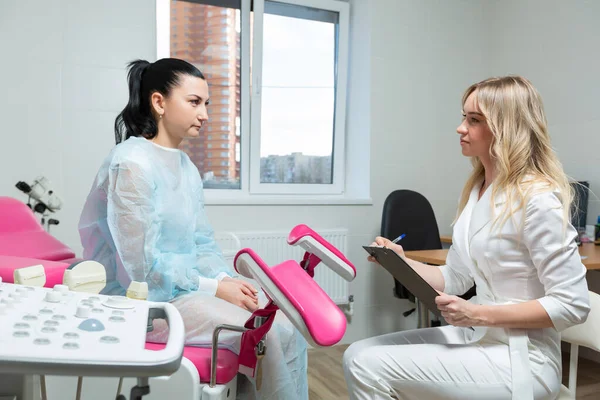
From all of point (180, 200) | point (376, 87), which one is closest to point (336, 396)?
point (180, 200)

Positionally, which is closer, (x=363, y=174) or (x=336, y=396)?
(x=336, y=396)

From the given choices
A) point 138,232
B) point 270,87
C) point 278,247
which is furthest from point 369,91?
point 138,232

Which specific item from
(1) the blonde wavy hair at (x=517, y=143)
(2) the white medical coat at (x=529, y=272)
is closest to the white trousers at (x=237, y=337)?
(2) the white medical coat at (x=529, y=272)

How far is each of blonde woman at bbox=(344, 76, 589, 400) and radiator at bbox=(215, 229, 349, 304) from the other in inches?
61.6

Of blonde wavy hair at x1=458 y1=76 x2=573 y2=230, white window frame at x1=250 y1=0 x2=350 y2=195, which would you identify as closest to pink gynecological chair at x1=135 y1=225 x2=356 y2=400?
blonde wavy hair at x1=458 y1=76 x2=573 y2=230

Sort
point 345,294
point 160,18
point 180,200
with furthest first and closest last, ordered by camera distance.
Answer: point 345,294 < point 160,18 < point 180,200

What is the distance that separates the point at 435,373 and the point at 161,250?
2.73 feet

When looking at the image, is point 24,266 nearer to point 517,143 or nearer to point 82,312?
point 82,312

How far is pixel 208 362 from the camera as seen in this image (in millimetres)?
1291

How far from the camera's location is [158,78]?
5.45 feet

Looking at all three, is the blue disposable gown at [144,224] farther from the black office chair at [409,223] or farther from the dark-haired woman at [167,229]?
the black office chair at [409,223]

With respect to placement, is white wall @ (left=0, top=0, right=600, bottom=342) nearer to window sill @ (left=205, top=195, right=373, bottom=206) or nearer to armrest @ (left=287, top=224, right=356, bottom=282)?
window sill @ (left=205, top=195, right=373, bottom=206)

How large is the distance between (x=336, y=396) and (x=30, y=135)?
1920 mm

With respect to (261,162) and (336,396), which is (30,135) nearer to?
(261,162)
